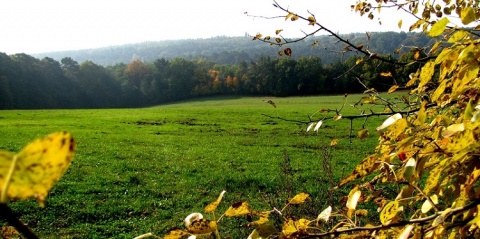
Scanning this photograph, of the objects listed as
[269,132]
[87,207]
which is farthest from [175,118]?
[87,207]

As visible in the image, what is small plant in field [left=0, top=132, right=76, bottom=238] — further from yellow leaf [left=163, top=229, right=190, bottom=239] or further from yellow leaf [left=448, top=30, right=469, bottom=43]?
yellow leaf [left=448, top=30, right=469, bottom=43]

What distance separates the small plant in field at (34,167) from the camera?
0.80 ft

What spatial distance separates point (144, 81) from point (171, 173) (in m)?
63.5

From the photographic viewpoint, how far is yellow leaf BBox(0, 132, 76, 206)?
0.81 ft

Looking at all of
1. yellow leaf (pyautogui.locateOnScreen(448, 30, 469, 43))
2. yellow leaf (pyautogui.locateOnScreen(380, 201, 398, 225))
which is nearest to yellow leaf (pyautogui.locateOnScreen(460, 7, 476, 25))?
yellow leaf (pyautogui.locateOnScreen(448, 30, 469, 43))

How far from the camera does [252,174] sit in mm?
12602

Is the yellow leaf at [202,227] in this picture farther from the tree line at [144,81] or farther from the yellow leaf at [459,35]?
the tree line at [144,81]

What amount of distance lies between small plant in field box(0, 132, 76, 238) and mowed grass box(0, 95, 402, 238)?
1.48 metres

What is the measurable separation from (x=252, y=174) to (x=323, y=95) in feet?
148

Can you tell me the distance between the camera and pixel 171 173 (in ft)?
43.2

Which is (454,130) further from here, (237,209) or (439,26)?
(237,209)

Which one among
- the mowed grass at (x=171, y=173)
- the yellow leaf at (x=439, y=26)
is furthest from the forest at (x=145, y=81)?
the yellow leaf at (x=439, y=26)

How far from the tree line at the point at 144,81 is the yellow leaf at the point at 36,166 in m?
47.8

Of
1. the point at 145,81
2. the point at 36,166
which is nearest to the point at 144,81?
the point at 145,81
